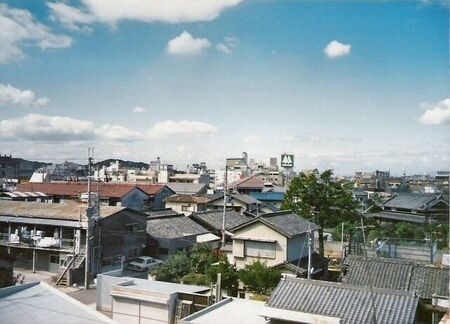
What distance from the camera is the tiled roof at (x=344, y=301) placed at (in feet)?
33.2

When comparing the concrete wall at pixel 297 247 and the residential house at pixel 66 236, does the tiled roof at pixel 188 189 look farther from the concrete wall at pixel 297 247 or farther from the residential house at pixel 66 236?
the concrete wall at pixel 297 247

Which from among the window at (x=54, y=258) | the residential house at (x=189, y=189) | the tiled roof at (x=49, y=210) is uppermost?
the residential house at (x=189, y=189)

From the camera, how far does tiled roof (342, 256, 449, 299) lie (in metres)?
15.1

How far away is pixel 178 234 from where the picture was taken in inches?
1160

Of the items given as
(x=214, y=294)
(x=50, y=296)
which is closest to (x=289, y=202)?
(x=214, y=294)

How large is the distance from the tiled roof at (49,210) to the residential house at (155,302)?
35.6ft

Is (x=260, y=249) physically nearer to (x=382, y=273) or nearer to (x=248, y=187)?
(x=382, y=273)

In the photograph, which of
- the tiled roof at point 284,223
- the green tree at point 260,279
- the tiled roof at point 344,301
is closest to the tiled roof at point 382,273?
the green tree at point 260,279

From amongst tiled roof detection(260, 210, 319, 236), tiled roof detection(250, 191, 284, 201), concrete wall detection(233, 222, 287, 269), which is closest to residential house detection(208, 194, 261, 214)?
tiled roof detection(250, 191, 284, 201)

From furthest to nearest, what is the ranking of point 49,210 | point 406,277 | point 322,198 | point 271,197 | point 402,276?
point 271,197, point 322,198, point 49,210, point 402,276, point 406,277

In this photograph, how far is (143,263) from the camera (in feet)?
83.9

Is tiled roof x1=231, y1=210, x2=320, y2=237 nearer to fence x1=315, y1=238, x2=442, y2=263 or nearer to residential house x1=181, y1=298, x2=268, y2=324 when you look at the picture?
fence x1=315, y1=238, x2=442, y2=263

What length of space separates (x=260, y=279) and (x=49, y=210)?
15988 millimetres

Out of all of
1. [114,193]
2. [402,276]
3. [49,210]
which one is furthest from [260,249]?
[114,193]
